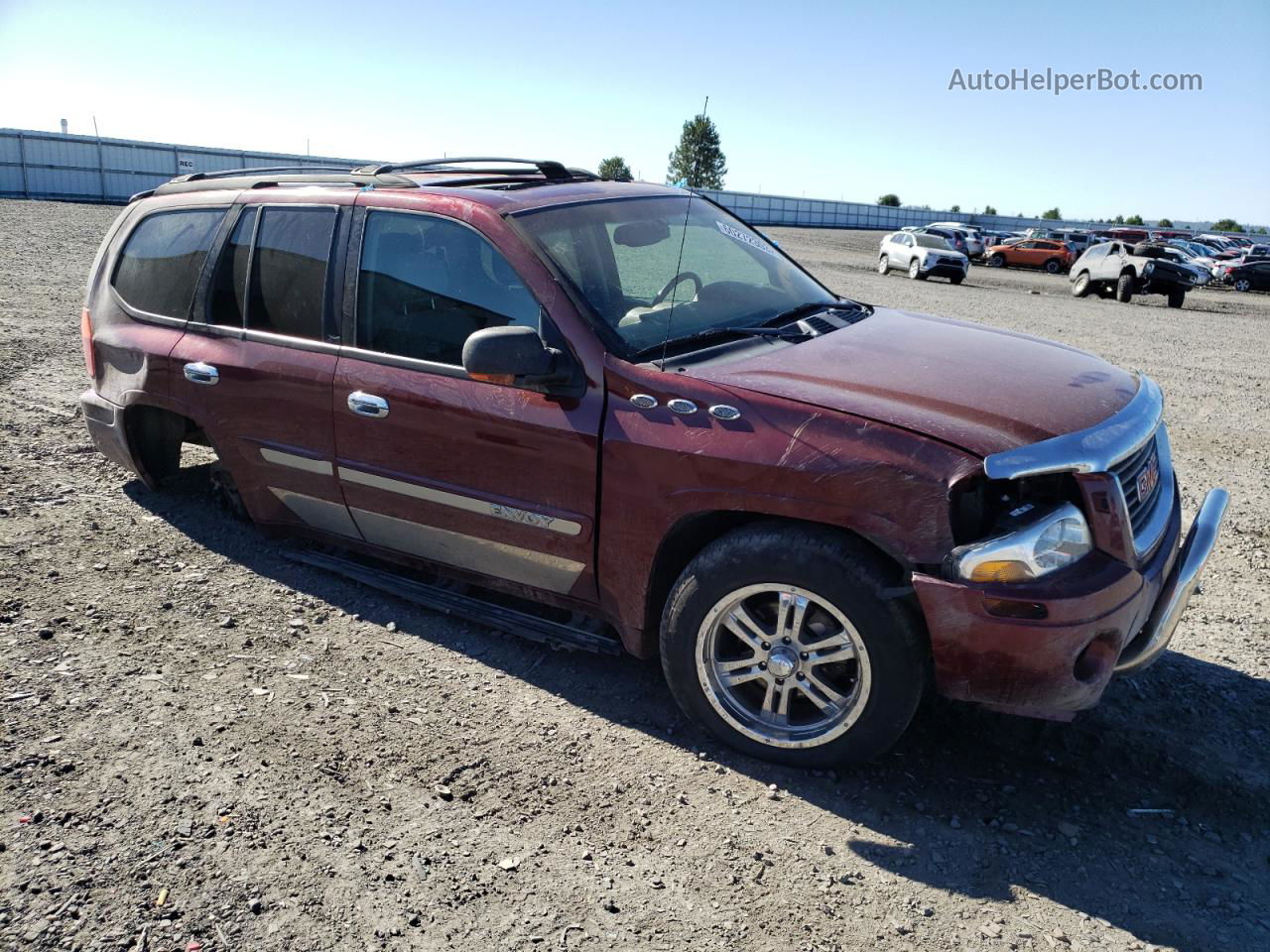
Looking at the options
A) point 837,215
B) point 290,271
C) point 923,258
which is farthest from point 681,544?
point 837,215

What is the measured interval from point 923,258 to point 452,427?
1025 inches

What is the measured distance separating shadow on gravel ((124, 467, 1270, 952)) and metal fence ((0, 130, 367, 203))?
33585 mm

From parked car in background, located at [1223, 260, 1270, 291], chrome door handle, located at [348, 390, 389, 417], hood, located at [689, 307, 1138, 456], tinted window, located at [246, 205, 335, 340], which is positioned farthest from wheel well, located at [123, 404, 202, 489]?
parked car in background, located at [1223, 260, 1270, 291]

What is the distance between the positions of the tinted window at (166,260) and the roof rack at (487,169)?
0.87m

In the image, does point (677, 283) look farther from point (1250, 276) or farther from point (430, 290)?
point (1250, 276)

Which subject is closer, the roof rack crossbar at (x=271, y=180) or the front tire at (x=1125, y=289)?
the roof rack crossbar at (x=271, y=180)

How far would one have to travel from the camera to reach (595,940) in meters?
2.55

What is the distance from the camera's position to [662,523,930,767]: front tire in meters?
2.97

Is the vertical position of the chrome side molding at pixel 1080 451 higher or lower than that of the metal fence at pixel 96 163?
lower

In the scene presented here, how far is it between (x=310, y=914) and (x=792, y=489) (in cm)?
181

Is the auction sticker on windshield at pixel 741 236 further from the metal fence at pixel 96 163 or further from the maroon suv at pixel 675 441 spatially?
the metal fence at pixel 96 163

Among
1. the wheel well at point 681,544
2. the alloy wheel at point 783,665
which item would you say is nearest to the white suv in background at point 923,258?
the wheel well at point 681,544

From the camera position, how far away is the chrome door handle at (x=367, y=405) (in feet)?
12.8

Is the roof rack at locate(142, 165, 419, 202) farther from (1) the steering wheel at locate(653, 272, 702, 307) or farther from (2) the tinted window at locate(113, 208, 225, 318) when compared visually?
(1) the steering wheel at locate(653, 272, 702, 307)
